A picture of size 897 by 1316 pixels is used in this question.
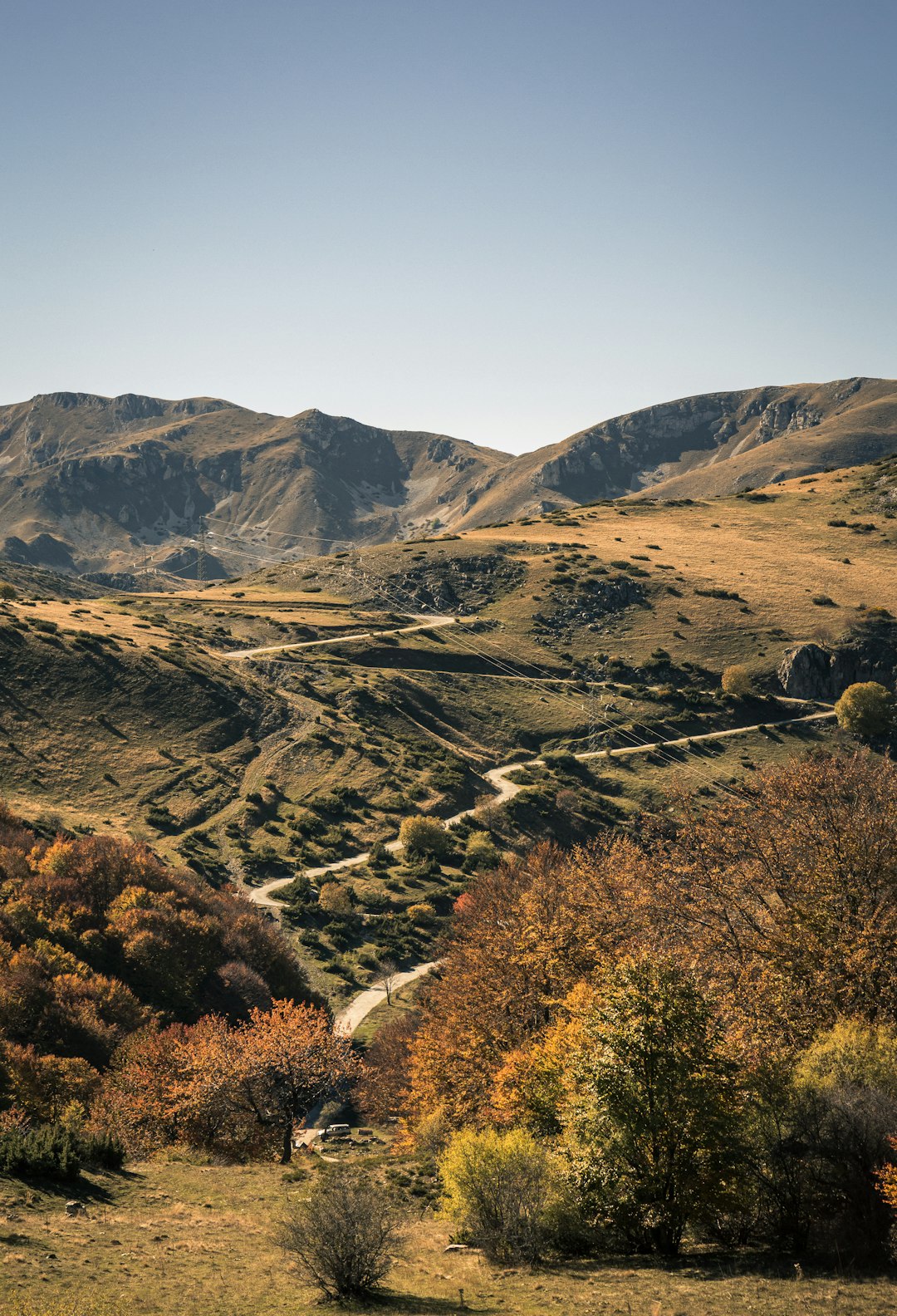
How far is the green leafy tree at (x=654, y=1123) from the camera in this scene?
25438mm

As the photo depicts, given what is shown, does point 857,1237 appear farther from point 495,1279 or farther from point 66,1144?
point 66,1144

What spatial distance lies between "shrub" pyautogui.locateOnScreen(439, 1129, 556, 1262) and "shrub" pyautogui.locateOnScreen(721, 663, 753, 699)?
107302mm

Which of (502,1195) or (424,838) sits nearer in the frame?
(502,1195)

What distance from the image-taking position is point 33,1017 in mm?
44656

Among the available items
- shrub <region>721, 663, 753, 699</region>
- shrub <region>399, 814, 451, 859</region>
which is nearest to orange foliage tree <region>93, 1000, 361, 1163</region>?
shrub <region>399, 814, 451, 859</region>

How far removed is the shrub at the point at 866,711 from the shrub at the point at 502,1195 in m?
104

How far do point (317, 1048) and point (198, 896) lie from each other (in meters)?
27.0

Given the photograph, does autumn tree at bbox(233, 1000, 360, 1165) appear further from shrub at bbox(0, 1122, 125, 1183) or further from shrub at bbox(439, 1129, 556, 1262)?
shrub at bbox(439, 1129, 556, 1262)

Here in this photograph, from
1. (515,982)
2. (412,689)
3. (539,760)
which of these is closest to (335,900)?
(515,982)

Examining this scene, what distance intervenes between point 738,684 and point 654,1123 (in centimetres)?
10968

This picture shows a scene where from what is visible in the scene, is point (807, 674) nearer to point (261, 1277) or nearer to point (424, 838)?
point (424, 838)

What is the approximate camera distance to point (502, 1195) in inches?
1042

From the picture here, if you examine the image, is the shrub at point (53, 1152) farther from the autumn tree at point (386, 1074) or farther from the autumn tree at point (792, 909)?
the autumn tree at point (792, 909)

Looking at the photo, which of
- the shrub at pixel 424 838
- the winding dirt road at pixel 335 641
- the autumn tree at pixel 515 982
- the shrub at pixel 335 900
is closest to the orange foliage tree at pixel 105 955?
the shrub at pixel 335 900
